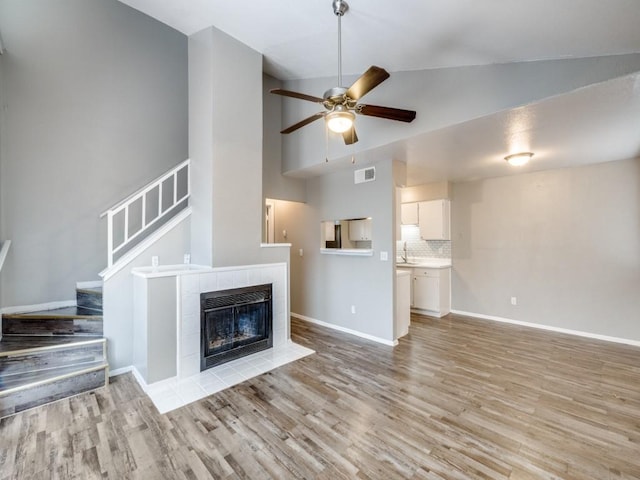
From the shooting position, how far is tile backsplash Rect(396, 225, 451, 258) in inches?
230

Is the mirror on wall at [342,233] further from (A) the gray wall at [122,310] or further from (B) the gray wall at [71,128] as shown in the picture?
(B) the gray wall at [71,128]

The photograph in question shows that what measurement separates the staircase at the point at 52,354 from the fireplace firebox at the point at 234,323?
994 millimetres

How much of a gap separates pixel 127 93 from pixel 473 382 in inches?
226

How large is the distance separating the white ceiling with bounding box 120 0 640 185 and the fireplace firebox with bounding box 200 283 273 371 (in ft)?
8.05

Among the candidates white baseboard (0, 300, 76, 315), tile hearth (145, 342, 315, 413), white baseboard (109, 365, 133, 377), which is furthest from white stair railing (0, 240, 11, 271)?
tile hearth (145, 342, 315, 413)

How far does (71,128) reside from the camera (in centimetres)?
368

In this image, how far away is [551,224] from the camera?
466 centimetres

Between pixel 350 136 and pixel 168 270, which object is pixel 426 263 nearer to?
pixel 350 136

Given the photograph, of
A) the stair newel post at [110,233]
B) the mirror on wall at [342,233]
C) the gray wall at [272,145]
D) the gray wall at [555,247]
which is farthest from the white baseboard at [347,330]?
the stair newel post at [110,233]

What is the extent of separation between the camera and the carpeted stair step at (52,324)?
309 cm

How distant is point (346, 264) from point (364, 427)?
2.56 m

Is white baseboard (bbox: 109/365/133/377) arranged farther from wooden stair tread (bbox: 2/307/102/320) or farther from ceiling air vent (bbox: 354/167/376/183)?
ceiling air vent (bbox: 354/167/376/183)

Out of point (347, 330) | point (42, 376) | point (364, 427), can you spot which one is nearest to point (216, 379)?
point (42, 376)

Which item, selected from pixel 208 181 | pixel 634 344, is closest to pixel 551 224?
pixel 634 344
